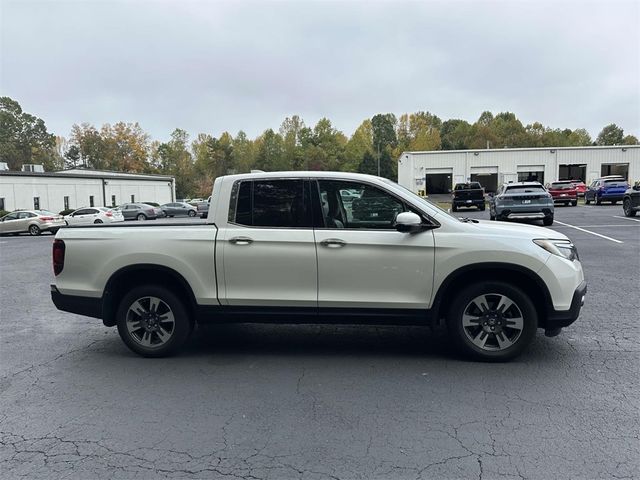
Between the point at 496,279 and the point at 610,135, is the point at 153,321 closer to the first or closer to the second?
the point at 496,279

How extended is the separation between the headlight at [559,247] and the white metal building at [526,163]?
45.7m

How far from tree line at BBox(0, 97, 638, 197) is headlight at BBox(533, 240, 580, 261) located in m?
87.2

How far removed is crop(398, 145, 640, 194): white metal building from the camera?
5025 cm

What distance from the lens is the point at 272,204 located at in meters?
4.96

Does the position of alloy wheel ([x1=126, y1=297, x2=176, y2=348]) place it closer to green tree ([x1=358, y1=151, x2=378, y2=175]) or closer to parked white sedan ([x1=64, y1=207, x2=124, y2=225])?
parked white sedan ([x1=64, y1=207, x2=124, y2=225])

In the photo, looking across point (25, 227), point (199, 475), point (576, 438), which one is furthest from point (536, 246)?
point (25, 227)

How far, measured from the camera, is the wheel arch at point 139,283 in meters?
4.96

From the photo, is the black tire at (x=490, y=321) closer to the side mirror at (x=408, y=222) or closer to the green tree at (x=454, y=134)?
the side mirror at (x=408, y=222)

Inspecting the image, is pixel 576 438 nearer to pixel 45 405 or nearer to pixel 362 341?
pixel 362 341

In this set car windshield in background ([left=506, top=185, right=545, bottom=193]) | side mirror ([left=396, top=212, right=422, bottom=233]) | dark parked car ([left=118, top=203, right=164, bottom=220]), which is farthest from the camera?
dark parked car ([left=118, top=203, right=164, bottom=220])

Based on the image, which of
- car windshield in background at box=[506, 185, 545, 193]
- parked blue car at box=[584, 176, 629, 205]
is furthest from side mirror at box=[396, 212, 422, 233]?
parked blue car at box=[584, 176, 629, 205]

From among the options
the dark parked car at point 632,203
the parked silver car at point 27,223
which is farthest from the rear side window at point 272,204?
the parked silver car at point 27,223

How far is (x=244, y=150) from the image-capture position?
104 m

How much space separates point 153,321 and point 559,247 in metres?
4.21
